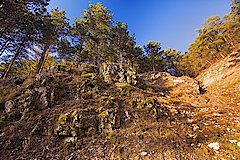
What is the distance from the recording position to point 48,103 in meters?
6.83

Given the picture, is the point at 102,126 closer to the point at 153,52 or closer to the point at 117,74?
the point at 117,74

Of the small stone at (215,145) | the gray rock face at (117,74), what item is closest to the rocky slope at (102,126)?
the small stone at (215,145)

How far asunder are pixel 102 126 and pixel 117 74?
26.5 feet

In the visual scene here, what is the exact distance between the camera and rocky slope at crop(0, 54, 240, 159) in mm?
4402

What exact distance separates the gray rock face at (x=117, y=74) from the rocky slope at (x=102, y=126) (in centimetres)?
327

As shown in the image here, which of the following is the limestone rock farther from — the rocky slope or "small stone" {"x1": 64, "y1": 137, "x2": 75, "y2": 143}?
"small stone" {"x1": 64, "y1": 137, "x2": 75, "y2": 143}

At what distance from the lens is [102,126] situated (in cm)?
587

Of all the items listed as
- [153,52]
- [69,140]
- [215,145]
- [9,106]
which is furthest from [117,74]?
[153,52]

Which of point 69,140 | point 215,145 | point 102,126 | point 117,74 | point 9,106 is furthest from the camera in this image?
point 117,74

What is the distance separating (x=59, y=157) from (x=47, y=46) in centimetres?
1834

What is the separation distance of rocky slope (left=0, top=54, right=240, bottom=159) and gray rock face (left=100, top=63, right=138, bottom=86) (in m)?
3.27

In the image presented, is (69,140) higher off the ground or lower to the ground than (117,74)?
lower

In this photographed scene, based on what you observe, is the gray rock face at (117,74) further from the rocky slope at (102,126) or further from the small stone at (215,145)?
the small stone at (215,145)

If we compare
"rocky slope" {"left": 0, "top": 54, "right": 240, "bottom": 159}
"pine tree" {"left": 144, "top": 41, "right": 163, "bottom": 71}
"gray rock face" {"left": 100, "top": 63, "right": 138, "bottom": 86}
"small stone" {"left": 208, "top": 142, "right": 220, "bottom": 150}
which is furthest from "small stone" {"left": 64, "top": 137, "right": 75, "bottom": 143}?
"pine tree" {"left": 144, "top": 41, "right": 163, "bottom": 71}
